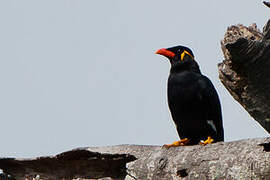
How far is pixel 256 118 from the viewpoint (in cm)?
398

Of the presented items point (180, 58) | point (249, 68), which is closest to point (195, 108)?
point (180, 58)

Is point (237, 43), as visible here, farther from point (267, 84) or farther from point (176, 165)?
point (176, 165)

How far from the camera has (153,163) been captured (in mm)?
4684

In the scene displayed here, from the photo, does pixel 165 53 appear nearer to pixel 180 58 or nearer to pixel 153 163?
pixel 180 58

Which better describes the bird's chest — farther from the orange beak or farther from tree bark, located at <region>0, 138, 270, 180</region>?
tree bark, located at <region>0, 138, 270, 180</region>

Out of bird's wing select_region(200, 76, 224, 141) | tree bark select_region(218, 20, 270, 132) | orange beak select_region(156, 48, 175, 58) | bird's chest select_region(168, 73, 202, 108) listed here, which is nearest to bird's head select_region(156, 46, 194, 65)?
orange beak select_region(156, 48, 175, 58)

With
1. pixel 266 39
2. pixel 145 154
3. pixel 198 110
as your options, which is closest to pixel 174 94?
pixel 198 110

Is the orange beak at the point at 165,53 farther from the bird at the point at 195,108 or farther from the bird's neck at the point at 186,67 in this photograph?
the bird at the point at 195,108

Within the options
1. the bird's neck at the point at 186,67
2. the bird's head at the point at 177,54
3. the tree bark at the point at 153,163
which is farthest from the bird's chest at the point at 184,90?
the tree bark at the point at 153,163

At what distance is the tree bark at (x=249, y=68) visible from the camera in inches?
140

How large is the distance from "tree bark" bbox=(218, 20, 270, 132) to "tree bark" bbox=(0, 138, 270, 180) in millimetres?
303

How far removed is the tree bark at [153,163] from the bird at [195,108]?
206 centimetres

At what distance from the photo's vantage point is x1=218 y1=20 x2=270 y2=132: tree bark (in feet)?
11.7

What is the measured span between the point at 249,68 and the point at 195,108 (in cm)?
344
